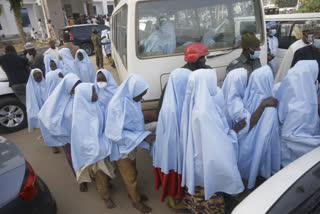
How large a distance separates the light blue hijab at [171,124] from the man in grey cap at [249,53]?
126cm

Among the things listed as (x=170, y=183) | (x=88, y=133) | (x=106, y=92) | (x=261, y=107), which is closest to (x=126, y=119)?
(x=88, y=133)

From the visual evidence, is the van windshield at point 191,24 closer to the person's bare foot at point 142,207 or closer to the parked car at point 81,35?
the person's bare foot at point 142,207

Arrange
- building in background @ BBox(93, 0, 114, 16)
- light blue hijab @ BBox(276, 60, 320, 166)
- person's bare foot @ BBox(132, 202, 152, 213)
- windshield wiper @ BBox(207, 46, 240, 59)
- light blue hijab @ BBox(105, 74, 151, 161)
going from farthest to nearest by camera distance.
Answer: building in background @ BBox(93, 0, 114, 16) → windshield wiper @ BBox(207, 46, 240, 59) → person's bare foot @ BBox(132, 202, 152, 213) → light blue hijab @ BBox(105, 74, 151, 161) → light blue hijab @ BBox(276, 60, 320, 166)

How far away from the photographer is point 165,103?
2.11 metres

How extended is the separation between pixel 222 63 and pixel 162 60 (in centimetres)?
95

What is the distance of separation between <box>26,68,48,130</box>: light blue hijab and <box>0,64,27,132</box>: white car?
1132mm

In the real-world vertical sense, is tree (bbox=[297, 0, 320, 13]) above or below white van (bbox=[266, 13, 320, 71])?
above

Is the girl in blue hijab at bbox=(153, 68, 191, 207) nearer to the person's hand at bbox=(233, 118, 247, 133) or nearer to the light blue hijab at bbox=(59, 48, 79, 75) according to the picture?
the person's hand at bbox=(233, 118, 247, 133)

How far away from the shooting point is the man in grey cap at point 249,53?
2.96 meters

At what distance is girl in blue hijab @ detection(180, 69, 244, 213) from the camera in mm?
1851

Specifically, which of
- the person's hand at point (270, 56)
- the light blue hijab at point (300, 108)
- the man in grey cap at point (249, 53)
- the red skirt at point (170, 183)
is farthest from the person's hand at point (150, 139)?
the person's hand at point (270, 56)

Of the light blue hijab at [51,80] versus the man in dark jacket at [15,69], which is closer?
the light blue hijab at [51,80]

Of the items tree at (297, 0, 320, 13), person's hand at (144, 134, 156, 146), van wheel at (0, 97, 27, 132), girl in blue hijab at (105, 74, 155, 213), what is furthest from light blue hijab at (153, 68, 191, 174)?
tree at (297, 0, 320, 13)

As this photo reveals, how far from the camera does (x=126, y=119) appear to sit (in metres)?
2.26
